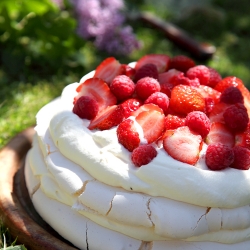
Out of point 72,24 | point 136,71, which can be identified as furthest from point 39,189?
point 72,24

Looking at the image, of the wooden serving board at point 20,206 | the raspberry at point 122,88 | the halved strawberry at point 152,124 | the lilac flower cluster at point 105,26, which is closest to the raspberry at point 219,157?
the halved strawberry at point 152,124

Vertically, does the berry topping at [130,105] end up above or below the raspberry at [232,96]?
above

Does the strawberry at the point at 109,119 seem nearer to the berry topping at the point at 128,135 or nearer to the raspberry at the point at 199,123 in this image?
the berry topping at the point at 128,135

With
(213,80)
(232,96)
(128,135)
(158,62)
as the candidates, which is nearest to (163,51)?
(158,62)

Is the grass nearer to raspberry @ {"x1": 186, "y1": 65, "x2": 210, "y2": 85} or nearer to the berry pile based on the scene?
the berry pile

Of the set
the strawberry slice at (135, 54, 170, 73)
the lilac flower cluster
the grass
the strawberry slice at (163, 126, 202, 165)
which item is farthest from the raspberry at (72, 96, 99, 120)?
the lilac flower cluster

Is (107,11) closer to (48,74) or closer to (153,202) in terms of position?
(48,74)
